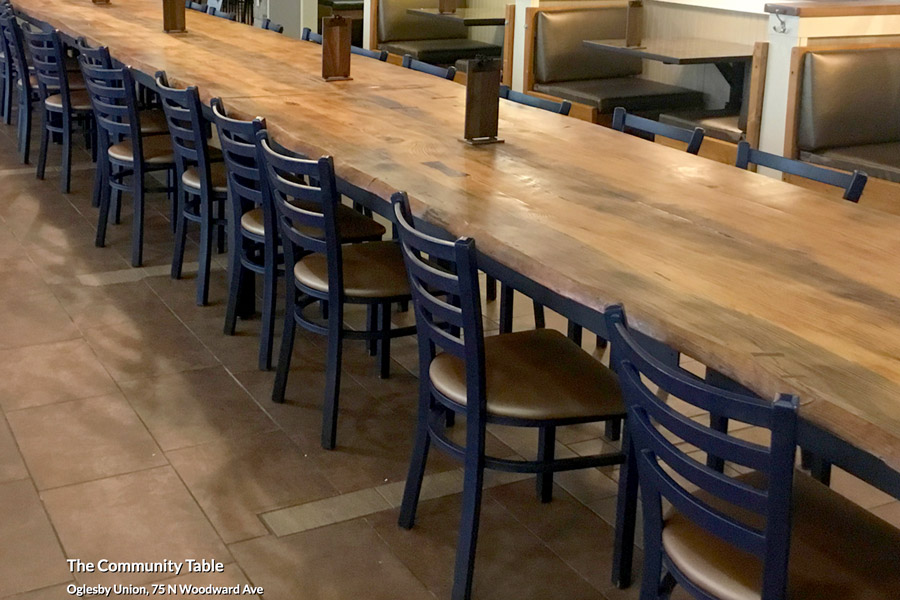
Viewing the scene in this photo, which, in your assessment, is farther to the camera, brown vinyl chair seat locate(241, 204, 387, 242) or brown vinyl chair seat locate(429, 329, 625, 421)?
brown vinyl chair seat locate(241, 204, 387, 242)

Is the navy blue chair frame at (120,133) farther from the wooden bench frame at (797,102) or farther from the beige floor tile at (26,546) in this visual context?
the wooden bench frame at (797,102)

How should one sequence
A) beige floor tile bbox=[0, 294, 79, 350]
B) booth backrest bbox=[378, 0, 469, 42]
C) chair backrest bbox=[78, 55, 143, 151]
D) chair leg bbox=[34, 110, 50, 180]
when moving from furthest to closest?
booth backrest bbox=[378, 0, 469, 42]
chair leg bbox=[34, 110, 50, 180]
chair backrest bbox=[78, 55, 143, 151]
beige floor tile bbox=[0, 294, 79, 350]

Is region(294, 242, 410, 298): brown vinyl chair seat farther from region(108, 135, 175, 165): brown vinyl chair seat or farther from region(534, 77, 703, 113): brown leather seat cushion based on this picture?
region(534, 77, 703, 113): brown leather seat cushion

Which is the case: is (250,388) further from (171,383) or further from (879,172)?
(879,172)

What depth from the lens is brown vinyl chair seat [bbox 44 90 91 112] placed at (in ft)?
18.4

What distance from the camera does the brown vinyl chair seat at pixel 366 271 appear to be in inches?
118

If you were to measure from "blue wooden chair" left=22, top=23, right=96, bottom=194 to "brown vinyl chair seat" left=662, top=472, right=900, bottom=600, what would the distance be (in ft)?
14.4

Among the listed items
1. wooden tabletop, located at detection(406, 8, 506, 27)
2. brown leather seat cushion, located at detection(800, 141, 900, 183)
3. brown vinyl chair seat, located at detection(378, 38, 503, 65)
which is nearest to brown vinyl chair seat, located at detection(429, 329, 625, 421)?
brown leather seat cushion, located at detection(800, 141, 900, 183)

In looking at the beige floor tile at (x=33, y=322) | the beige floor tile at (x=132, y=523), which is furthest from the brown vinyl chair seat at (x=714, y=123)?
the beige floor tile at (x=132, y=523)

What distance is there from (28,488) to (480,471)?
127 cm

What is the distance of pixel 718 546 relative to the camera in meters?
1.83

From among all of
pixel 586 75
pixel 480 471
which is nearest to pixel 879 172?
pixel 586 75

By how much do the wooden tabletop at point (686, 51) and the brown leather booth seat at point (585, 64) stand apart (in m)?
0.41

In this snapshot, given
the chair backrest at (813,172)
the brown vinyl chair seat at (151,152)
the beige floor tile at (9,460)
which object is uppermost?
the chair backrest at (813,172)
